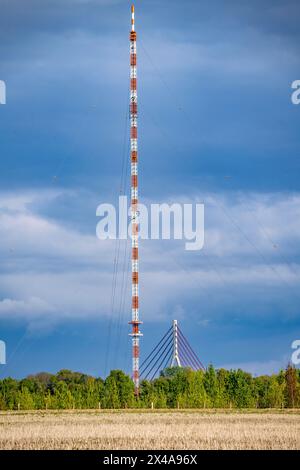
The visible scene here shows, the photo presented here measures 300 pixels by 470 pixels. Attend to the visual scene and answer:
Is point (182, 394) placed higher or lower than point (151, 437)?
higher

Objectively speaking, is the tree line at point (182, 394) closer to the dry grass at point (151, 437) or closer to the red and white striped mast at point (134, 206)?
the red and white striped mast at point (134, 206)

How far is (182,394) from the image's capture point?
130875 millimetres

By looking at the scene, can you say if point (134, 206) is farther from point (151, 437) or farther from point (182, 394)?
point (151, 437)

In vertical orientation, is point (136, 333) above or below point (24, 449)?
above

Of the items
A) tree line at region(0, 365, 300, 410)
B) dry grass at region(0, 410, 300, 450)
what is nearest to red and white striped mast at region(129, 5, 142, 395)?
tree line at region(0, 365, 300, 410)

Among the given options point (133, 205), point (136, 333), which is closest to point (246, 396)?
point (136, 333)

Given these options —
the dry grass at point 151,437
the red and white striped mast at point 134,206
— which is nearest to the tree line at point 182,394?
the red and white striped mast at point 134,206

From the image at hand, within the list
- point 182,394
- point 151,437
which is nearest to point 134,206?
point 182,394
